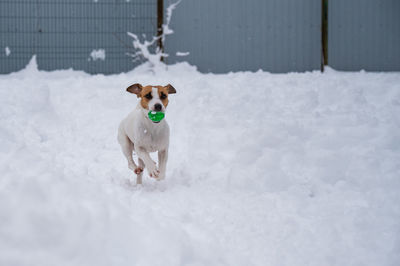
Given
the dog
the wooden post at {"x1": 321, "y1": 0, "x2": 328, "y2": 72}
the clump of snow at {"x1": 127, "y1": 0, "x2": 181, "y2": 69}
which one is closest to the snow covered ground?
the dog

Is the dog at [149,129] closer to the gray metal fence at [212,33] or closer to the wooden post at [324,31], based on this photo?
the gray metal fence at [212,33]

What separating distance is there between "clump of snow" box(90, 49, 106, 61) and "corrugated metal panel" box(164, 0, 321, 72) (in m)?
1.32

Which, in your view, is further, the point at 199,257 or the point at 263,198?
the point at 263,198

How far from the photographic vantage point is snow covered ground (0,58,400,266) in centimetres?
197

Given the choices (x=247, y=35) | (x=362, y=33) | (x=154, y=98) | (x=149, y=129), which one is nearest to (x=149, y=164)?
(x=149, y=129)

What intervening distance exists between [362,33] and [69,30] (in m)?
6.38

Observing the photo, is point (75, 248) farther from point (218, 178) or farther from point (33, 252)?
point (218, 178)

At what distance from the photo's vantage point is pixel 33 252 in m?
1.72

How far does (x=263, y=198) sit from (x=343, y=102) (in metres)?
3.45

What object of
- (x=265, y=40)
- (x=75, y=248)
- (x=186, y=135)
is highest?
(x=265, y=40)

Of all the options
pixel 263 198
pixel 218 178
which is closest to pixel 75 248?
pixel 263 198

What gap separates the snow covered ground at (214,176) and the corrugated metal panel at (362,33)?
1298 mm

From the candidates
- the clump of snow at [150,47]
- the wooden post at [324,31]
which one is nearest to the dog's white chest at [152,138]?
the clump of snow at [150,47]

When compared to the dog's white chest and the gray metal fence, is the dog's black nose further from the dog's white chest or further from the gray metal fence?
the gray metal fence
